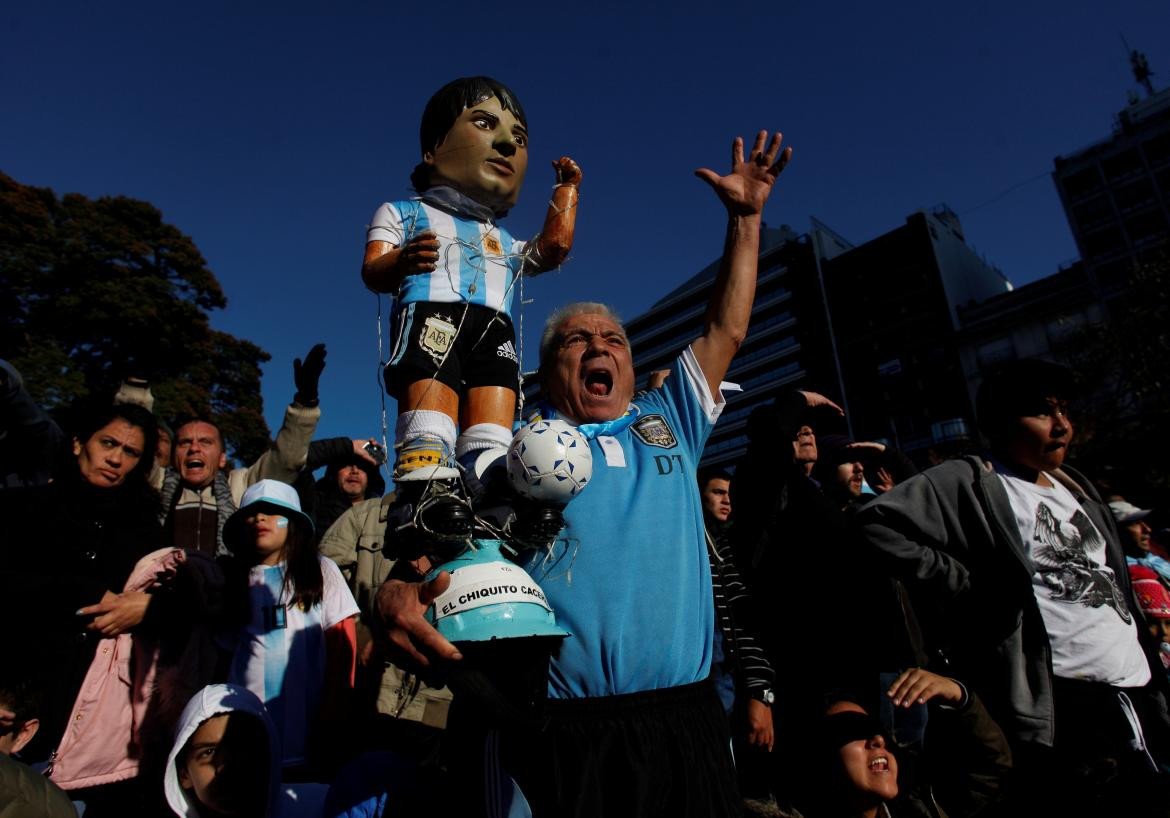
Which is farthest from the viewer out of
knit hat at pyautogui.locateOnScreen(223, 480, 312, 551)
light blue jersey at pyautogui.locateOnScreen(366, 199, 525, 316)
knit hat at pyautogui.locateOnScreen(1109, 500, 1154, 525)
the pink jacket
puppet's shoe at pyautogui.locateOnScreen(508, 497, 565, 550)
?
knit hat at pyautogui.locateOnScreen(1109, 500, 1154, 525)

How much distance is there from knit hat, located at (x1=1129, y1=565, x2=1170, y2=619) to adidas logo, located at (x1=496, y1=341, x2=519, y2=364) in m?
4.05

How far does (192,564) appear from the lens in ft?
10.4

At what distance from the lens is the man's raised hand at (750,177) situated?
2441 mm

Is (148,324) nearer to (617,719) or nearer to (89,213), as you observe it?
(89,213)

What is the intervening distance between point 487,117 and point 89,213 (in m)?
22.2

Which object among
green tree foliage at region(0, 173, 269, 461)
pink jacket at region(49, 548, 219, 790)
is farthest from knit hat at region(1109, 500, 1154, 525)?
green tree foliage at region(0, 173, 269, 461)

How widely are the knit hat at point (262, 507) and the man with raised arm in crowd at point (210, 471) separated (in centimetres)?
47

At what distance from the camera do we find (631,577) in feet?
5.96

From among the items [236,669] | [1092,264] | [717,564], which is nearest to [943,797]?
[717,564]

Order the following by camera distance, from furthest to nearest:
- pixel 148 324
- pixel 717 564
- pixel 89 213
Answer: pixel 89 213
pixel 148 324
pixel 717 564

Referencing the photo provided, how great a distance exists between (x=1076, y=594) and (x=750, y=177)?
2.10 m

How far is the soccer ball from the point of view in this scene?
1631 mm

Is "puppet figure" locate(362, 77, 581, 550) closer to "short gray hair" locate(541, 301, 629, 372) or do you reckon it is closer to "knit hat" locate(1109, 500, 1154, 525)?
"short gray hair" locate(541, 301, 629, 372)

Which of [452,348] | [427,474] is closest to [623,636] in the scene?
[427,474]
